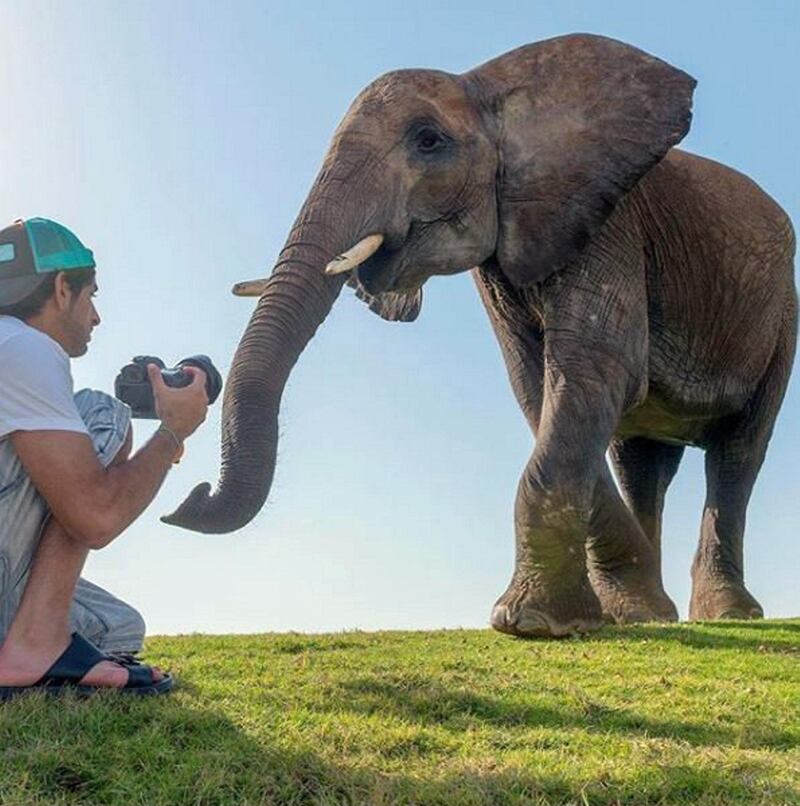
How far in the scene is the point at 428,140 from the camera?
23.0 ft

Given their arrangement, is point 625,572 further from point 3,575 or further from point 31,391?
point 31,391

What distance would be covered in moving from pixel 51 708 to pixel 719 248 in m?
6.86

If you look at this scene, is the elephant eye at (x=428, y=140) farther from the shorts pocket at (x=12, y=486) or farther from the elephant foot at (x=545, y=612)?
the shorts pocket at (x=12, y=486)

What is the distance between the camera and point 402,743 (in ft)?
10.6

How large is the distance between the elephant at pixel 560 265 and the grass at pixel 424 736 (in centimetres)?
121

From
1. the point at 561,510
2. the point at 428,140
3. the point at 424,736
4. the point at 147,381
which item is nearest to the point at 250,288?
the point at 428,140

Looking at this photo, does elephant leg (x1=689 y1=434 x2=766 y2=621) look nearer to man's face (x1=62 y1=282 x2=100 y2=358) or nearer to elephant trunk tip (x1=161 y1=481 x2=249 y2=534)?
elephant trunk tip (x1=161 y1=481 x2=249 y2=534)

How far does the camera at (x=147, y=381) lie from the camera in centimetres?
358

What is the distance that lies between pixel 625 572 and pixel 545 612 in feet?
6.68

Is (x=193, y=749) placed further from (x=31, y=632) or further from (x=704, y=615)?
(x=704, y=615)

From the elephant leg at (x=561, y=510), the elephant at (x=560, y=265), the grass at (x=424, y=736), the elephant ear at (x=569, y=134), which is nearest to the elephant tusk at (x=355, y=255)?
the elephant at (x=560, y=265)

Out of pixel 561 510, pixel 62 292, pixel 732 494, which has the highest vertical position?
pixel 732 494

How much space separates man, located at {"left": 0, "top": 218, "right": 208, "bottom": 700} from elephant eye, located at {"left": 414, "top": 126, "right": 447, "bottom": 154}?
3771 millimetres

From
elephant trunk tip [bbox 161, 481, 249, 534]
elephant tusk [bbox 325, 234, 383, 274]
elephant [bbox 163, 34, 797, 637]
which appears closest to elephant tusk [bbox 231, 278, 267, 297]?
elephant [bbox 163, 34, 797, 637]
